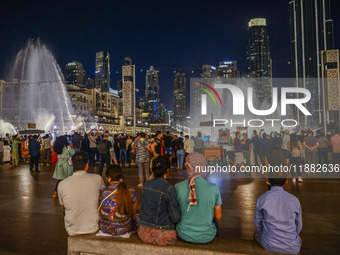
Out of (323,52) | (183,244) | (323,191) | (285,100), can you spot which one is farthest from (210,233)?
(323,52)

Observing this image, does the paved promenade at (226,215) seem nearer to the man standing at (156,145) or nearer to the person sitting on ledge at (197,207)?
the man standing at (156,145)

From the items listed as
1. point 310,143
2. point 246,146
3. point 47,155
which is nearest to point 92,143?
point 47,155

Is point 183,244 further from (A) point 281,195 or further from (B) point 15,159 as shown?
(B) point 15,159

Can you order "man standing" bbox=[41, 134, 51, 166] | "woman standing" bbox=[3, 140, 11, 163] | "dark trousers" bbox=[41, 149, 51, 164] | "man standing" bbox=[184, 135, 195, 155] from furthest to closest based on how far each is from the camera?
"woman standing" bbox=[3, 140, 11, 163] < "dark trousers" bbox=[41, 149, 51, 164] < "man standing" bbox=[41, 134, 51, 166] < "man standing" bbox=[184, 135, 195, 155]

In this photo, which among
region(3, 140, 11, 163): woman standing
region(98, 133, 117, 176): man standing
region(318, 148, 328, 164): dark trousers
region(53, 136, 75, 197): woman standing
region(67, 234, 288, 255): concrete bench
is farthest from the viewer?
region(3, 140, 11, 163): woman standing

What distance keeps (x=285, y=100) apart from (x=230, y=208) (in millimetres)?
8462

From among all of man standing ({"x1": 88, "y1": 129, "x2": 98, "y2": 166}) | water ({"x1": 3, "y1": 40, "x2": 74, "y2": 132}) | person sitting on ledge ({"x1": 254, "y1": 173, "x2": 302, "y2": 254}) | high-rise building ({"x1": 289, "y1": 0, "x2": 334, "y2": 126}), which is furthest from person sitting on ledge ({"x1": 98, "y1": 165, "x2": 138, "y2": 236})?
high-rise building ({"x1": 289, "y1": 0, "x2": 334, "y2": 126})

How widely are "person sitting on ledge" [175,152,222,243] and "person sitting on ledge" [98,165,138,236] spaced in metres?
0.62

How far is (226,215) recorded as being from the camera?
18.8 feet

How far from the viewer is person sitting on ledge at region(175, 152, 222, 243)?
3.01 meters

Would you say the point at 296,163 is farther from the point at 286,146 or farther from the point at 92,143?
the point at 92,143

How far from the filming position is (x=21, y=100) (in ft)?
260

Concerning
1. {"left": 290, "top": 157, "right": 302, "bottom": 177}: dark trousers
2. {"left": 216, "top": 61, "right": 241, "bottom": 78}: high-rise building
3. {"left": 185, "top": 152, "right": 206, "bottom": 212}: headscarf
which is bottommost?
{"left": 290, "top": 157, "right": 302, "bottom": 177}: dark trousers

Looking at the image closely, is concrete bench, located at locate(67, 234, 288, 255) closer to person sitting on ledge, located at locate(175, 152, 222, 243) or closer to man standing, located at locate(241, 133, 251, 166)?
person sitting on ledge, located at locate(175, 152, 222, 243)
